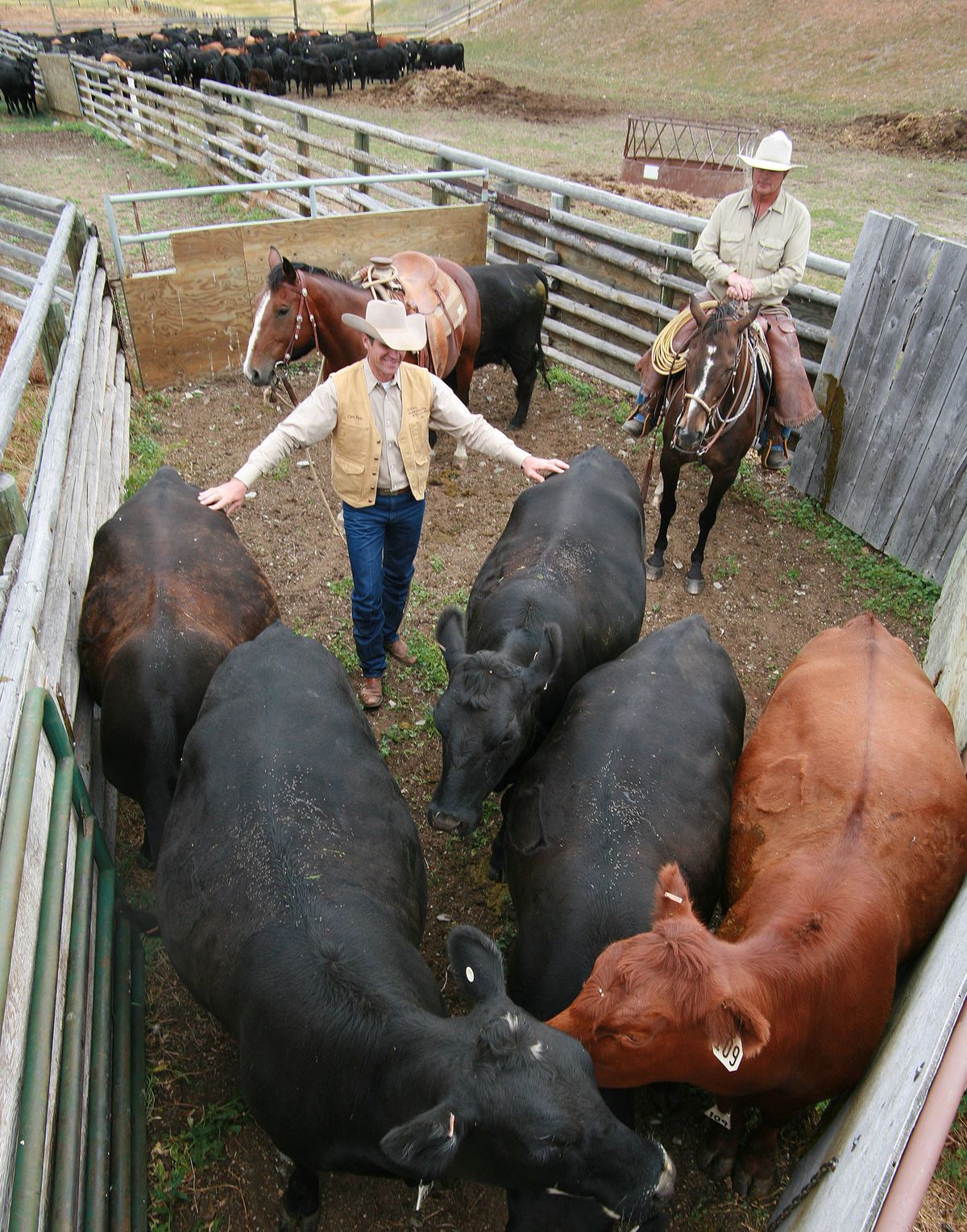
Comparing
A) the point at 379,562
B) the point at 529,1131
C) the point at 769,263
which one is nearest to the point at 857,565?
the point at 769,263

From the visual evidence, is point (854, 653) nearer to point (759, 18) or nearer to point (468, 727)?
point (468, 727)

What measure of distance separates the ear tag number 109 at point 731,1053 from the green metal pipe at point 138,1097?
212cm

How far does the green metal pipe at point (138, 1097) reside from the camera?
294cm

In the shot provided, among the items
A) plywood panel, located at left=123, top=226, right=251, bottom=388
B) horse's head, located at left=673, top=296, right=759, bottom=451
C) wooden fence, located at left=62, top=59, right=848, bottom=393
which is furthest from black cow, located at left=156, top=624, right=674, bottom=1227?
wooden fence, located at left=62, top=59, right=848, bottom=393

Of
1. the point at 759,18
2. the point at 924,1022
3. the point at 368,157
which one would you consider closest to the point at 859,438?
the point at 924,1022

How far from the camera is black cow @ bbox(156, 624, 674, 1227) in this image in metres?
2.17

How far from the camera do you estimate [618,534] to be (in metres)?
4.98

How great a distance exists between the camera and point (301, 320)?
6516mm

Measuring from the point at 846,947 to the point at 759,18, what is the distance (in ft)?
131

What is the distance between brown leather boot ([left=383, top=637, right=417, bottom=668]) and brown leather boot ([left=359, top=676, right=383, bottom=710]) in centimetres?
37

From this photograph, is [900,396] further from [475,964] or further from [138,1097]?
[138,1097]

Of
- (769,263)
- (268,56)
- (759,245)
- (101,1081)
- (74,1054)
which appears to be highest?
(759,245)

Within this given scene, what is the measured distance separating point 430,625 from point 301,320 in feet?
8.77

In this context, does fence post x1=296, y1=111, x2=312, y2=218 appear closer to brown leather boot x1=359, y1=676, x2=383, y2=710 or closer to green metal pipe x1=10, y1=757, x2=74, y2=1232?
brown leather boot x1=359, y1=676, x2=383, y2=710
